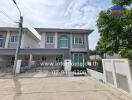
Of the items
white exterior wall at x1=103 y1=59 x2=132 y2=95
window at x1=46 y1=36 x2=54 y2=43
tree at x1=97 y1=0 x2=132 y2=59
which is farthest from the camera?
window at x1=46 y1=36 x2=54 y2=43

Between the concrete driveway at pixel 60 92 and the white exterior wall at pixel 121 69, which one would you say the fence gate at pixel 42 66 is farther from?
the white exterior wall at pixel 121 69

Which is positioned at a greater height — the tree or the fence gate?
the tree

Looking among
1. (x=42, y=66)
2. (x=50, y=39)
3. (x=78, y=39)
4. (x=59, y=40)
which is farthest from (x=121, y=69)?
(x=50, y=39)

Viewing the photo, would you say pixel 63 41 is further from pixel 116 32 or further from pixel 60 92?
pixel 116 32

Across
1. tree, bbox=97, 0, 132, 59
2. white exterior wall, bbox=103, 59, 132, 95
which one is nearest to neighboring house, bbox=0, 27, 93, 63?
white exterior wall, bbox=103, 59, 132, 95

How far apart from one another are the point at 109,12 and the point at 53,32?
1515 centimetres

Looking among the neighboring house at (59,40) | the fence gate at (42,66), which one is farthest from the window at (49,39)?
the fence gate at (42,66)

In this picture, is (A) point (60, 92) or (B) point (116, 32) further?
(A) point (60, 92)

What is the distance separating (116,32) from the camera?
418cm

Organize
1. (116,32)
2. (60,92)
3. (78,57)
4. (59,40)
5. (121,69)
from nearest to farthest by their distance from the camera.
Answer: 1. (116,32)
2. (121,69)
3. (60,92)
4. (78,57)
5. (59,40)

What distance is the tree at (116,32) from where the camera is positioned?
3.77 metres

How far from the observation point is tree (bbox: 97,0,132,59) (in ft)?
12.4

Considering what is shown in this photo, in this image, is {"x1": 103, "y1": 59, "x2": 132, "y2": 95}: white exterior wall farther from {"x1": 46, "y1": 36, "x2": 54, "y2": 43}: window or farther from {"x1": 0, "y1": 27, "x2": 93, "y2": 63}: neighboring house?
{"x1": 46, "y1": 36, "x2": 54, "y2": 43}: window

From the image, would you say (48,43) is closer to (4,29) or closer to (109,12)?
(4,29)
